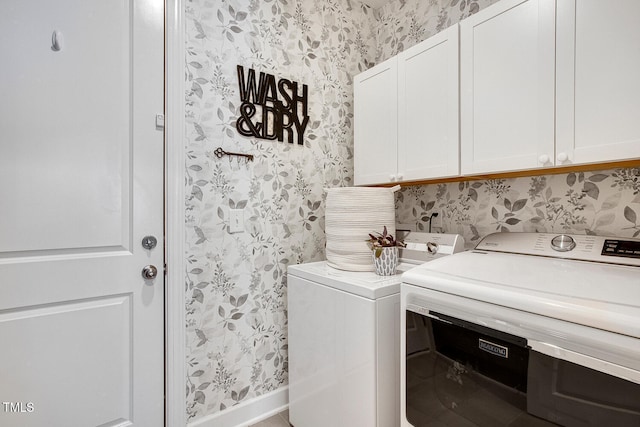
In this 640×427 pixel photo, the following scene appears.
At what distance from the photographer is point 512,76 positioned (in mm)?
1280

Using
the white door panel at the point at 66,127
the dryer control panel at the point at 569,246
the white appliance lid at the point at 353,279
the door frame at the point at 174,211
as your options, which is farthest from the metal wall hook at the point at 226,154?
the dryer control panel at the point at 569,246

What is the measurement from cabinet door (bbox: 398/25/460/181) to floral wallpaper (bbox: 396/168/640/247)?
0.37 m

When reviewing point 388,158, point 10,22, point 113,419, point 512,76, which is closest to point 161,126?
point 10,22

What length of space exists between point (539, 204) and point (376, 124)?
0.94m

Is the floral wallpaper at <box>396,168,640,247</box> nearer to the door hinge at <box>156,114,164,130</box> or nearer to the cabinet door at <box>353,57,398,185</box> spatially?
Result: the cabinet door at <box>353,57,398,185</box>

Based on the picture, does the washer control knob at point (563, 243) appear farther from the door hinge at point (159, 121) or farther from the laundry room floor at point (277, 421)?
the door hinge at point (159, 121)

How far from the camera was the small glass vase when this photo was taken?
59.8 inches

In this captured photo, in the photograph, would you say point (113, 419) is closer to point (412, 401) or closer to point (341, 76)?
point (412, 401)

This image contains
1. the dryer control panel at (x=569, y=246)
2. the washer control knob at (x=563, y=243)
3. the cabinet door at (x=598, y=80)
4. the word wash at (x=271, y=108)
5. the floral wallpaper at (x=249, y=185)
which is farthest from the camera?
the word wash at (x=271, y=108)

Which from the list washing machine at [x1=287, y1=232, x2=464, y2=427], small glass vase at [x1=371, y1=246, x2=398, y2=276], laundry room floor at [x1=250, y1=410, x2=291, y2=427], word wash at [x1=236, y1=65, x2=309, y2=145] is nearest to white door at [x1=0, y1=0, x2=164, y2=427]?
word wash at [x1=236, y1=65, x2=309, y2=145]

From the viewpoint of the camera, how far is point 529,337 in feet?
2.86

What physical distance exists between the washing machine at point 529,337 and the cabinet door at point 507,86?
0.43 meters

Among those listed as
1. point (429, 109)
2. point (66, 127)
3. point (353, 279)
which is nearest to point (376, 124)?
point (429, 109)

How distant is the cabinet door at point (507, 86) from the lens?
3.92ft
